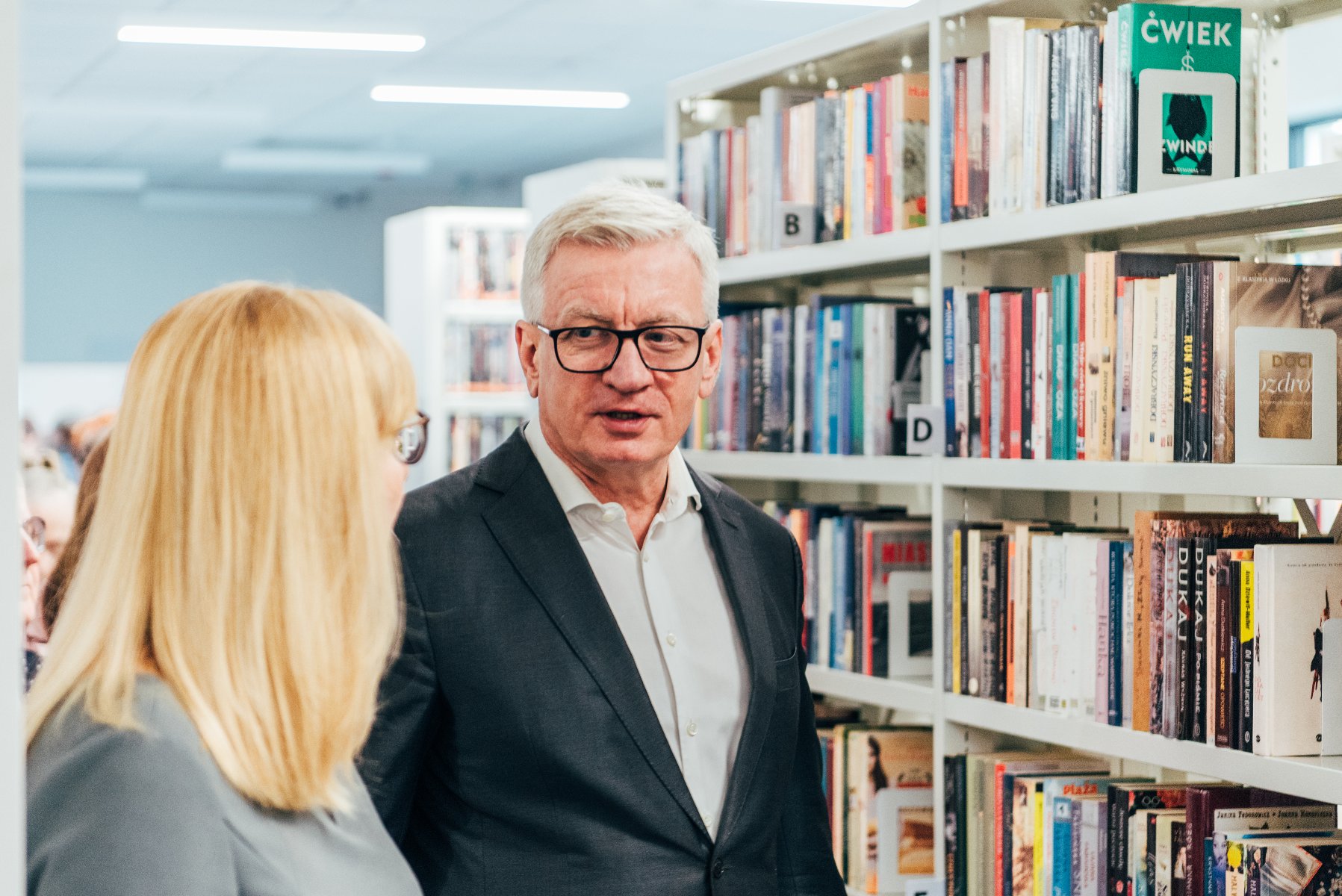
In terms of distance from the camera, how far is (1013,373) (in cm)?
229

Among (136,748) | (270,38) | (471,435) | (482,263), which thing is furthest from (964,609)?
(270,38)

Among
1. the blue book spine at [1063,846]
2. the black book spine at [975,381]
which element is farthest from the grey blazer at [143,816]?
the black book spine at [975,381]

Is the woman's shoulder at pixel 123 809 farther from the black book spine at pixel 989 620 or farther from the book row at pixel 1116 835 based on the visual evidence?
the black book spine at pixel 989 620

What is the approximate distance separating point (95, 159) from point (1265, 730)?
34.8 feet

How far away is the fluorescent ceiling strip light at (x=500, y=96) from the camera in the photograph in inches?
343

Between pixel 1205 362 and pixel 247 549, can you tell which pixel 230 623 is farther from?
pixel 1205 362

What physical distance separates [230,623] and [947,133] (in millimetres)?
1664

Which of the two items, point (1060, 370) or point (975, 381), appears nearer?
point (1060, 370)

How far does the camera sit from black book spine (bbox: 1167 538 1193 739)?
1.96 m

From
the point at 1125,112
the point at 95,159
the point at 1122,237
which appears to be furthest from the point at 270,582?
the point at 95,159

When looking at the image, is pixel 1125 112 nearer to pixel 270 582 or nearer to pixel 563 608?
pixel 563 608

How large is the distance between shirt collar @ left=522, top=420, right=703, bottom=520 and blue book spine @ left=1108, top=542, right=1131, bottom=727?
1.92 feet

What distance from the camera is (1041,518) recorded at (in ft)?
8.35

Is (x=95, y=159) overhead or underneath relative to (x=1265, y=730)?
overhead
